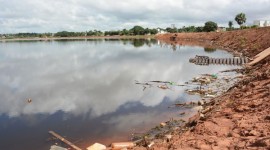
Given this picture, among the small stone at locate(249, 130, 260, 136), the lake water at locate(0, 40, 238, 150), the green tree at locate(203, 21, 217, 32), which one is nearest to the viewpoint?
the small stone at locate(249, 130, 260, 136)

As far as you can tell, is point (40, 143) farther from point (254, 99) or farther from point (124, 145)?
point (254, 99)

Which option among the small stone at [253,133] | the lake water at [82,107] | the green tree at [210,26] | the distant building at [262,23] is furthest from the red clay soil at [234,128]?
the green tree at [210,26]

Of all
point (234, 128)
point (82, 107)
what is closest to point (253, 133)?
point (234, 128)

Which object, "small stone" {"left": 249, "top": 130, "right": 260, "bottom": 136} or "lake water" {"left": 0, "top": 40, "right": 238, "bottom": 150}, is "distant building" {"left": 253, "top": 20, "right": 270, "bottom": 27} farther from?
"small stone" {"left": 249, "top": 130, "right": 260, "bottom": 136}

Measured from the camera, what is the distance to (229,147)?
11273mm

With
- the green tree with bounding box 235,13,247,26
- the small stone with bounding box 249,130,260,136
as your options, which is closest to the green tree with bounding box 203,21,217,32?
the green tree with bounding box 235,13,247,26

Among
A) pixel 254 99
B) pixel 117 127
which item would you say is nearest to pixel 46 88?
pixel 117 127

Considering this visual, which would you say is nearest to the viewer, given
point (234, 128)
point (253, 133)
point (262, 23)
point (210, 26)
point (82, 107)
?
point (253, 133)

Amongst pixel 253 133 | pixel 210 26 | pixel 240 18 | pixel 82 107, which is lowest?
pixel 82 107

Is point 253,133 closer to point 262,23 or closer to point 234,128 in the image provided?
point 234,128

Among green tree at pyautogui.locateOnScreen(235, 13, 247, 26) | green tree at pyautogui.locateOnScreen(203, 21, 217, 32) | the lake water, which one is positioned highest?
green tree at pyautogui.locateOnScreen(235, 13, 247, 26)

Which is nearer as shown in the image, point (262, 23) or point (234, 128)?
point (234, 128)

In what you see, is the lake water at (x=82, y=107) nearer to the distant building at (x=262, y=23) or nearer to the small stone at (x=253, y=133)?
the small stone at (x=253, y=133)

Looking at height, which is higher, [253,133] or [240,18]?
[240,18]
